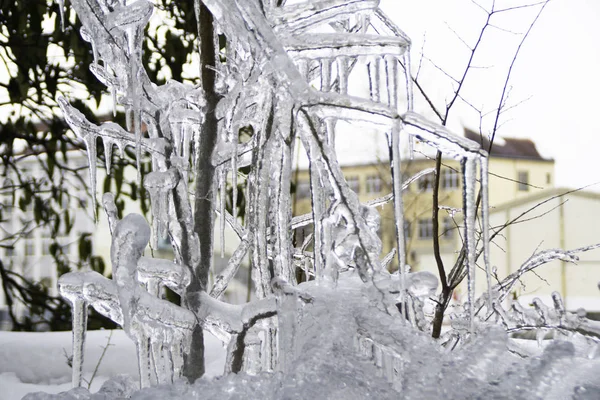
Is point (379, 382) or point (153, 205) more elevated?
point (153, 205)

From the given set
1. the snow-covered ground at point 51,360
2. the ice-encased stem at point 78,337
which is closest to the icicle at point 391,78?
the ice-encased stem at point 78,337

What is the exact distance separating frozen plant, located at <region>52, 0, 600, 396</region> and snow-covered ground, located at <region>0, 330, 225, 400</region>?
4.68 ft

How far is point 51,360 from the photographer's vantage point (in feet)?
7.91

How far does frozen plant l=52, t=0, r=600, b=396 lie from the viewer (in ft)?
1.75

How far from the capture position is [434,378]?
16.2 inches

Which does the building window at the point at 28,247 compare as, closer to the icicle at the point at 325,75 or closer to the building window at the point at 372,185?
the icicle at the point at 325,75

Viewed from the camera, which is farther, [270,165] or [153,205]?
[153,205]

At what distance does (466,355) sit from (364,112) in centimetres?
21

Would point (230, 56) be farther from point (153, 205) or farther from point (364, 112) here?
point (364, 112)

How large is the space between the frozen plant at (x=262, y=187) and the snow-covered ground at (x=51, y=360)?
1427mm

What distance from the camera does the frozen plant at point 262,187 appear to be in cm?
53

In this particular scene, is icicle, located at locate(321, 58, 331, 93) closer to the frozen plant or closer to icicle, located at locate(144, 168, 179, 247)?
the frozen plant

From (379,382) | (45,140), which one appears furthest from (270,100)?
(45,140)

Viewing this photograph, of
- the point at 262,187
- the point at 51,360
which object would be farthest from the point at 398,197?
the point at 51,360
